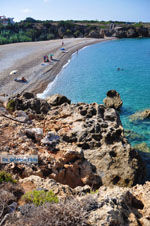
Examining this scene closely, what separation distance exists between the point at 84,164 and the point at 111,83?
27.2 metres

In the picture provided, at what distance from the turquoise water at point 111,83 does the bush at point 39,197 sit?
12.4m

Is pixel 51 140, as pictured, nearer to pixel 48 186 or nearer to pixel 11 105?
pixel 48 186

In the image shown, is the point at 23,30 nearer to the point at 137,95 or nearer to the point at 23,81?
the point at 23,81

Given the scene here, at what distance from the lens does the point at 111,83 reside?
35.1 meters

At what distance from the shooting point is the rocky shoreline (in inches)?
209

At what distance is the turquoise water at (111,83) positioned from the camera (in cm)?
2364

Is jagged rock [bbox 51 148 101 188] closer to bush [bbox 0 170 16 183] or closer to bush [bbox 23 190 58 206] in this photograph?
bush [bbox 0 170 16 183]

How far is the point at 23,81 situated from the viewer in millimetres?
31922

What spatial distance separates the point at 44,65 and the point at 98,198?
130ft

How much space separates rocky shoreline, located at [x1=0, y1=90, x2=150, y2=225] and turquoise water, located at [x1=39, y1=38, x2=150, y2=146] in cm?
631

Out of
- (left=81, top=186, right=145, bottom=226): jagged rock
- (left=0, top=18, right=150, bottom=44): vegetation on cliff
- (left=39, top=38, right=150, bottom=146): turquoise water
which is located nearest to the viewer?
(left=81, top=186, right=145, bottom=226): jagged rock

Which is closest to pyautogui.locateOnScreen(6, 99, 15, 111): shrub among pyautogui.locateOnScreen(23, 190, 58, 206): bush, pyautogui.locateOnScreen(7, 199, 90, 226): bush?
pyautogui.locateOnScreen(23, 190, 58, 206): bush

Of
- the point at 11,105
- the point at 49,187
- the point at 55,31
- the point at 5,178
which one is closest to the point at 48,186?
the point at 49,187

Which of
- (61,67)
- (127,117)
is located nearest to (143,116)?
(127,117)
